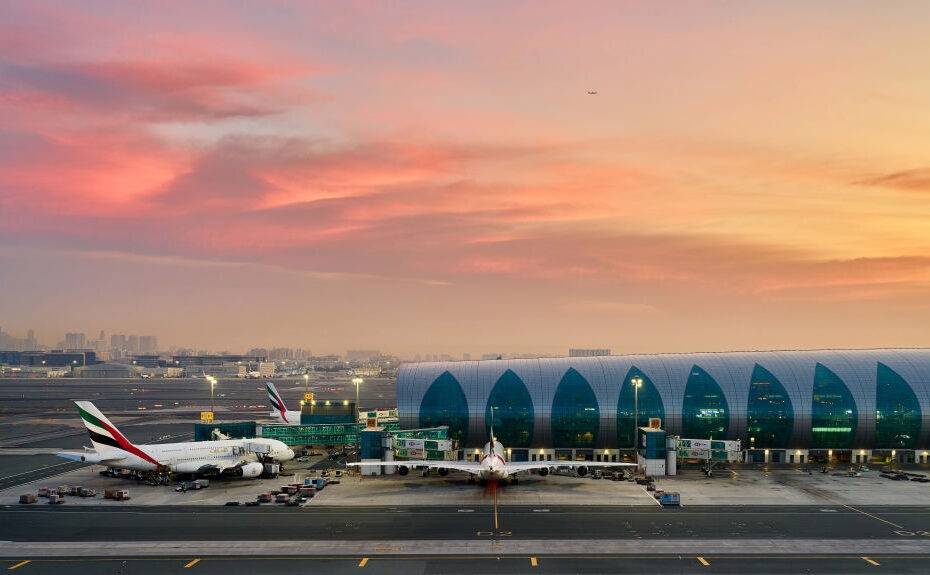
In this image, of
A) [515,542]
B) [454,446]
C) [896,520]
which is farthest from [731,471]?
[515,542]

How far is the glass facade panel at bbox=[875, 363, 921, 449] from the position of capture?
106 metres

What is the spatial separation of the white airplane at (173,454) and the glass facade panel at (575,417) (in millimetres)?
40948

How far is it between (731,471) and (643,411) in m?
15.3

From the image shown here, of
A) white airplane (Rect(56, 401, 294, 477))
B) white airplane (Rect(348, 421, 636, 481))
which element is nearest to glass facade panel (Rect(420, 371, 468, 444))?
white airplane (Rect(348, 421, 636, 481))

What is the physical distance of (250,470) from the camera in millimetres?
93688

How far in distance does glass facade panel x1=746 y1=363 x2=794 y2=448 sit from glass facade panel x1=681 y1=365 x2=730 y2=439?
365cm

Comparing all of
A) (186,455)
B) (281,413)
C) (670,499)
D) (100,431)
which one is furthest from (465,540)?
(281,413)

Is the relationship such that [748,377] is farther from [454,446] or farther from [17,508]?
[17,508]

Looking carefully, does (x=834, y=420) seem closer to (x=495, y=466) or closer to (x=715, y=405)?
(x=715, y=405)

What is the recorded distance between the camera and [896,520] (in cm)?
6869

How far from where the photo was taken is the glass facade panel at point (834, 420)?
106 m

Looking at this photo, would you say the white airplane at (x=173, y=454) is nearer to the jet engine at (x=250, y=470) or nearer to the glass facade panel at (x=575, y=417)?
the jet engine at (x=250, y=470)

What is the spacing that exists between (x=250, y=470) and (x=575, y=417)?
4769 centimetres

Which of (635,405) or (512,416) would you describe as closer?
(635,405)
